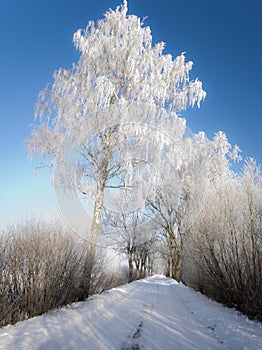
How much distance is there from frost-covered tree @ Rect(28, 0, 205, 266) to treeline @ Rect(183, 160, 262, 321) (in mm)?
2767

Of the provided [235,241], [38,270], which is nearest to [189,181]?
[235,241]

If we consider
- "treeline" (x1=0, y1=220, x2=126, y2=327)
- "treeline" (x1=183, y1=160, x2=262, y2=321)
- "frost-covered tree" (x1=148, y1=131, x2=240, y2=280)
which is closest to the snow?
"treeline" (x1=0, y1=220, x2=126, y2=327)

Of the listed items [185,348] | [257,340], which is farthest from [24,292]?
[257,340]

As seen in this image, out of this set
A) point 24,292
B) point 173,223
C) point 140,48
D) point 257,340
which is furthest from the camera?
point 173,223

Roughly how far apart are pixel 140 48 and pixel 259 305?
29.1 feet

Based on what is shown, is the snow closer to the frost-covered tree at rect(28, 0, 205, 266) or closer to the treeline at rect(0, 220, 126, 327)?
the treeline at rect(0, 220, 126, 327)

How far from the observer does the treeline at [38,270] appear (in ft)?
14.1

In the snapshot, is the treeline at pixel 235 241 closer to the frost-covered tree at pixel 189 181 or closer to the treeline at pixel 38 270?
the frost-covered tree at pixel 189 181

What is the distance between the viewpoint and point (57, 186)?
25.0ft

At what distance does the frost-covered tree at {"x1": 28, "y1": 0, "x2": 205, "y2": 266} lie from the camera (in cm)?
769

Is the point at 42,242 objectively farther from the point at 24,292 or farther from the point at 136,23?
the point at 136,23

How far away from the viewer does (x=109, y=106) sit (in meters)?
7.89

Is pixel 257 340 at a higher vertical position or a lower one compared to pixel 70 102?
lower

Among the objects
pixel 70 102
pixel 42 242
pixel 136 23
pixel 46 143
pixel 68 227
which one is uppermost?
pixel 136 23
